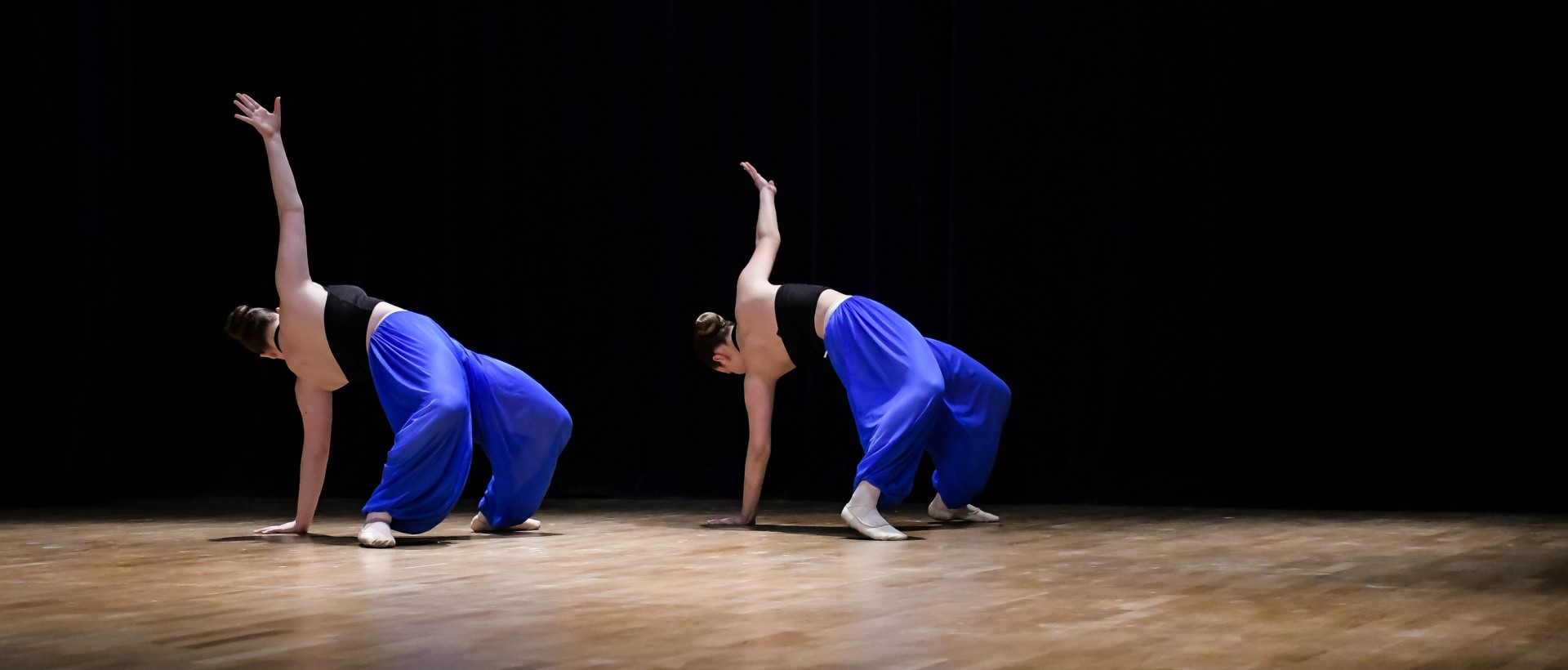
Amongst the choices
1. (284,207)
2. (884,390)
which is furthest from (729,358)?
(284,207)

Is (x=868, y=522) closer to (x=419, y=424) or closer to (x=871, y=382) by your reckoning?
(x=871, y=382)

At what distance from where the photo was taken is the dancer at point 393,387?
11.8 ft

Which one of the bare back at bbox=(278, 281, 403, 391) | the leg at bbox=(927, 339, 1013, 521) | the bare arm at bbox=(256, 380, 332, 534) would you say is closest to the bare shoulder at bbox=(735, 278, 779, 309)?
the leg at bbox=(927, 339, 1013, 521)

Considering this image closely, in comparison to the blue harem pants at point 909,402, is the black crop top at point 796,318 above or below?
above

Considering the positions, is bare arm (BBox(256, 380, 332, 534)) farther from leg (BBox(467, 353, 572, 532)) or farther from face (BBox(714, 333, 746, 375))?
face (BBox(714, 333, 746, 375))

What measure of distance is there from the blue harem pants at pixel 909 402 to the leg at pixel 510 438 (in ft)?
2.67

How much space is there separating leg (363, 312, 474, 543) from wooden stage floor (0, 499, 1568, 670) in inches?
4.7

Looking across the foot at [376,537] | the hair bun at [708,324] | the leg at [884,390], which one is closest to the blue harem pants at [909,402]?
the leg at [884,390]

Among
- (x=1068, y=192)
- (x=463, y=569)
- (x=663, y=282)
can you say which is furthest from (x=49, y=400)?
(x=1068, y=192)

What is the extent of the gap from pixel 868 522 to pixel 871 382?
0.42 metres

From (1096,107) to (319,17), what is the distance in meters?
3.10

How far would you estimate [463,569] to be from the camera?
297 cm

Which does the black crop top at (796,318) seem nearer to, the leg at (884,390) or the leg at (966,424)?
the leg at (884,390)

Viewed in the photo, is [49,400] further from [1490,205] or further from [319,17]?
[1490,205]
